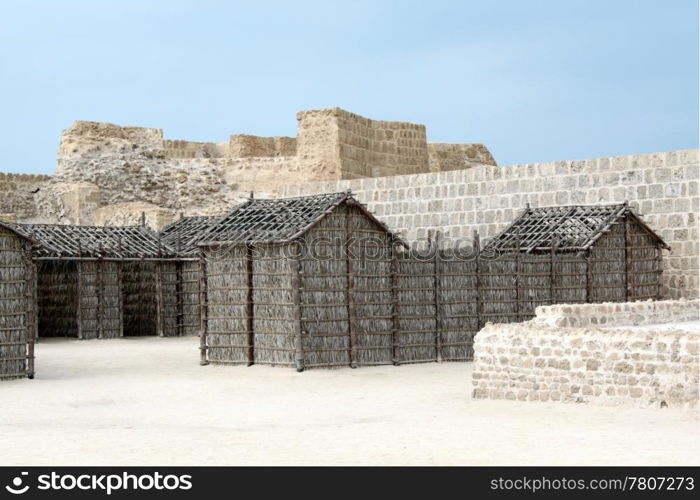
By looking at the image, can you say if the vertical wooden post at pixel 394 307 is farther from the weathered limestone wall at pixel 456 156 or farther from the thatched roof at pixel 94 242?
the weathered limestone wall at pixel 456 156

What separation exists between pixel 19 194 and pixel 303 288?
20.2m

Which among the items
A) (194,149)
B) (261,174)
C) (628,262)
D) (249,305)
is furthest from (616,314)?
(194,149)

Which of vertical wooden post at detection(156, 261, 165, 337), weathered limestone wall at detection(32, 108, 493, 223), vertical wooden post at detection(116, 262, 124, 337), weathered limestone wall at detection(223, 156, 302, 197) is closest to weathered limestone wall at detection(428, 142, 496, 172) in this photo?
weathered limestone wall at detection(32, 108, 493, 223)

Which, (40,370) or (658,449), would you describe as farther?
(40,370)

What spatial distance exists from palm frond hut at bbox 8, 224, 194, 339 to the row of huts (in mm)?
5484

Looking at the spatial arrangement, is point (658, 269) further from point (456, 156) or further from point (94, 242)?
point (456, 156)

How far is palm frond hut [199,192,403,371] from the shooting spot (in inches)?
582

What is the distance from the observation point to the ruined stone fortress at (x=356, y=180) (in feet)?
62.2

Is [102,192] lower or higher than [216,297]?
higher
